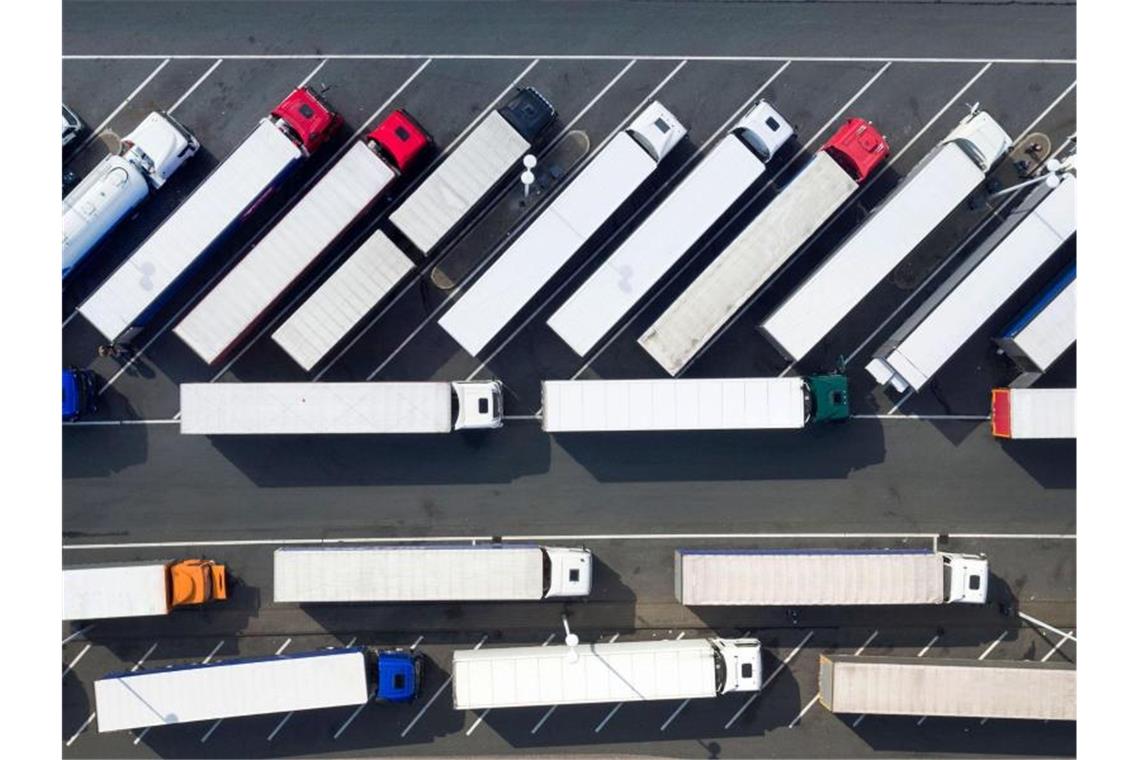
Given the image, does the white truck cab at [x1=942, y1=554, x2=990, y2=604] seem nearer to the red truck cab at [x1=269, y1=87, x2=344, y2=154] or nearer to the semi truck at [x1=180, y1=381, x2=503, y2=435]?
the semi truck at [x1=180, y1=381, x2=503, y2=435]

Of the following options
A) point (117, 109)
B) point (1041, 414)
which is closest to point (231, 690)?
point (117, 109)

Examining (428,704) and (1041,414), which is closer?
(1041,414)

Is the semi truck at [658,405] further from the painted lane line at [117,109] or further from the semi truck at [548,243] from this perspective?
the painted lane line at [117,109]

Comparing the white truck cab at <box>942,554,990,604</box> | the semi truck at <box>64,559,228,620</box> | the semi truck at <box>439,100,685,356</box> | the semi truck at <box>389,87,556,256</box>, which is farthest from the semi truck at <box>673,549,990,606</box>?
the semi truck at <box>64,559,228,620</box>

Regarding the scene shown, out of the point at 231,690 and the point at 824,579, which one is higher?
the point at 824,579

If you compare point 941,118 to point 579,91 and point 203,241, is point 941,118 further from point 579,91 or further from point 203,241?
point 203,241

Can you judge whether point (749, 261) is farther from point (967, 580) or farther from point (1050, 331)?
point (967, 580)

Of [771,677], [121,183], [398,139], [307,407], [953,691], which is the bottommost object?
[307,407]
